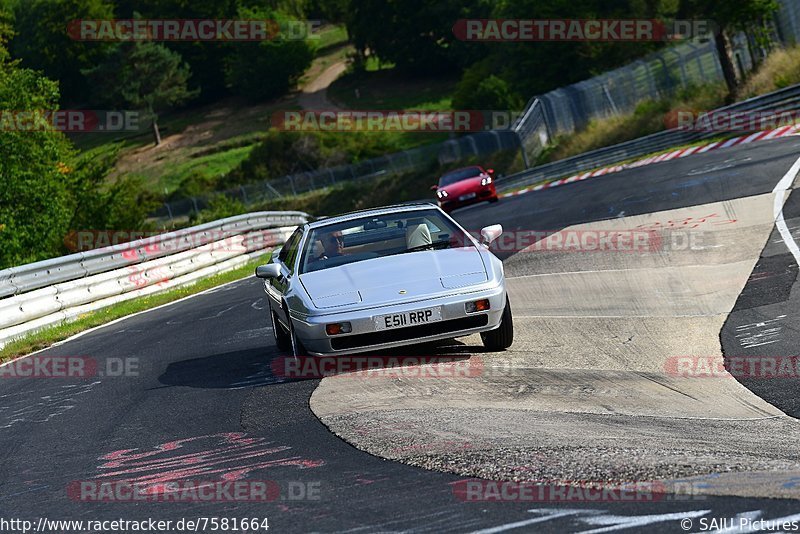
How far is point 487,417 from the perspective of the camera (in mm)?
6707

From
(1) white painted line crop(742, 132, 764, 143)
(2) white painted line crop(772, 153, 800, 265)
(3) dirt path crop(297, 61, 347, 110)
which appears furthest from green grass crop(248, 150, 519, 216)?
(2) white painted line crop(772, 153, 800, 265)

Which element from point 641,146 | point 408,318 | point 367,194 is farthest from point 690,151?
point 367,194

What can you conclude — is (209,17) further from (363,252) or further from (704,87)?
(363,252)

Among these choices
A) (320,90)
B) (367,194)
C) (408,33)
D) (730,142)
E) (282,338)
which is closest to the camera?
(282,338)

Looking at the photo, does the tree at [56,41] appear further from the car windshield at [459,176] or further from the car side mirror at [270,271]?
the car side mirror at [270,271]

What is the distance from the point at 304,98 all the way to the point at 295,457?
323ft

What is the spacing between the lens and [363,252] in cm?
979

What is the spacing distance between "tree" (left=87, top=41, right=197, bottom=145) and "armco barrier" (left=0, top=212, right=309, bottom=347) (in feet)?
232

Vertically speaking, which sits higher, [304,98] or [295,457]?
[304,98]

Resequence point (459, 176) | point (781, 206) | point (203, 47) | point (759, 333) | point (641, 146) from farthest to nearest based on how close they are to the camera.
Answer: point (203, 47), point (641, 146), point (459, 176), point (781, 206), point (759, 333)

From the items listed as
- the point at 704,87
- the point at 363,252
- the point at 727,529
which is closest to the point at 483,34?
the point at 704,87

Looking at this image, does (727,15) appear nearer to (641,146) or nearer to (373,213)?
(641,146)

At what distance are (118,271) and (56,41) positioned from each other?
95802 millimetres

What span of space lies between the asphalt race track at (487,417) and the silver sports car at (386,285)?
0.37 metres
